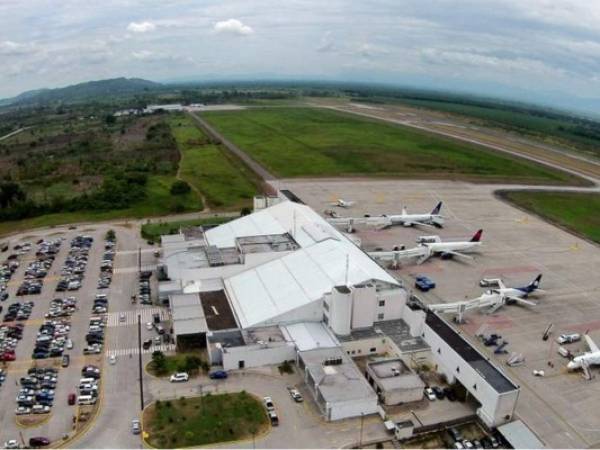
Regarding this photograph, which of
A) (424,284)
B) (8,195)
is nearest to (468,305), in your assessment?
(424,284)

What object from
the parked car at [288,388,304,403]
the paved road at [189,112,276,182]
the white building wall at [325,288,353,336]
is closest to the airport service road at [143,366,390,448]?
the parked car at [288,388,304,403]

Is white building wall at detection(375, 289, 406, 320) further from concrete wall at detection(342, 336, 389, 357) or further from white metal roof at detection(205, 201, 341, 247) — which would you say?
white metal roof at detection(205, 201, 341, 247)

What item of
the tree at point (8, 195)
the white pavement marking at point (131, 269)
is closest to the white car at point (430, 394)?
the white pavement marking at point (131, 269)

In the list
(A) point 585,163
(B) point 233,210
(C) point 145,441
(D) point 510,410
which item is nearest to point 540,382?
Answer: (D) point 510,410

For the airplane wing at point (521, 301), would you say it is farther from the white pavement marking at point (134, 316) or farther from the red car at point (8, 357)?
the red car at point (8, 357)

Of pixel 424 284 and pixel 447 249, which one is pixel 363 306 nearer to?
pixel 424 284
